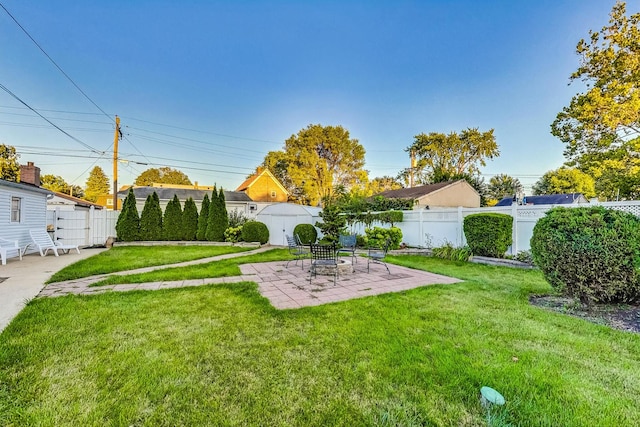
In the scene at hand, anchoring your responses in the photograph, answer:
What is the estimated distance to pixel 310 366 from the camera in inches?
96.4

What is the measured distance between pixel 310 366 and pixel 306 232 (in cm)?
1108

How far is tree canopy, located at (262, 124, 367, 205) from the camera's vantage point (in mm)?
28953

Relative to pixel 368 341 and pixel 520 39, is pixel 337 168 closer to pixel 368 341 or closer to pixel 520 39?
pixel 520 39

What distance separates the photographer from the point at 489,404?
1883mm

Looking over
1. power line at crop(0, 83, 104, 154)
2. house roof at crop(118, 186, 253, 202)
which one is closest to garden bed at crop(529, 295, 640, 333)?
power line at crop(0, 83, 104, 154)

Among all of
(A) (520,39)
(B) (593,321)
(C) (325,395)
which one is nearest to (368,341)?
(C) (325,395)

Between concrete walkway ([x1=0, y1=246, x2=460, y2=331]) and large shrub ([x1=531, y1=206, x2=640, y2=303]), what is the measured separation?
2.12m

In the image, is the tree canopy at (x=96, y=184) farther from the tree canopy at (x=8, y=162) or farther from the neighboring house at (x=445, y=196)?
the neighboring house at (x=445, y=196)

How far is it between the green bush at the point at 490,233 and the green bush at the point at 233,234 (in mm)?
10312

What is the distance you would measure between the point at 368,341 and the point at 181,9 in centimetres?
Answer: 1128

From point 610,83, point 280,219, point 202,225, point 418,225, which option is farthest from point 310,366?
point 610,83

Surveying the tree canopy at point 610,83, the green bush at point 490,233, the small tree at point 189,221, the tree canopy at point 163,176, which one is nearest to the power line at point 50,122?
the small tree at point 189,221

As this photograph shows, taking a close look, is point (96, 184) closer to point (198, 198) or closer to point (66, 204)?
point (198, 198)

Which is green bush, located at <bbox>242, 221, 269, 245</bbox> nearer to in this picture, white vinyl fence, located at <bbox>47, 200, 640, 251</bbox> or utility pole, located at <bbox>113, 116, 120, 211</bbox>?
white vinyl fence, located at <bbox>47, 200, 640, 251</bbox>
